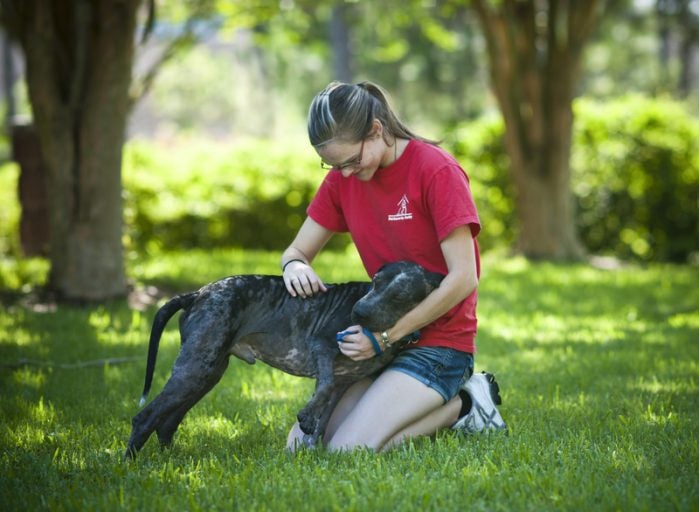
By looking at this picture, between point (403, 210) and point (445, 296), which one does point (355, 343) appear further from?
point (403, 210)

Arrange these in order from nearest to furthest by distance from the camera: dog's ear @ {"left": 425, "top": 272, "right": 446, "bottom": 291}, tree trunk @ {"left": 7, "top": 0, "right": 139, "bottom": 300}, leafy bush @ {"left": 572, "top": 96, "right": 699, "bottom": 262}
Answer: dog's ear @ {"left": 425, "top": 272, "right": 446, "bottom": 291}, tree trunk @ {"left": 7, "top": 0, "right": 139, "bottom": 300}, leafy bush @ {"left": 572, "top": 96, "right": 699, "bottom": 262}

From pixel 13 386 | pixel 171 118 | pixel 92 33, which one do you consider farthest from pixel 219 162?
pixel 171 118

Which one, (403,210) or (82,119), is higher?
(82,119)

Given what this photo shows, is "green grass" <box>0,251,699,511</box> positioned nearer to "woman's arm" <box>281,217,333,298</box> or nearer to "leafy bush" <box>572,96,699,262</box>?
"woman's arm" <box>281,217,333,298</box>

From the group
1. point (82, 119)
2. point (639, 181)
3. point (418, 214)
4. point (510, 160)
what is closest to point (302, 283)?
point (418, 214)

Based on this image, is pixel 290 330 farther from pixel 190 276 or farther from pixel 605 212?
pixel 605 212

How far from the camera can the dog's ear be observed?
386 centimetres

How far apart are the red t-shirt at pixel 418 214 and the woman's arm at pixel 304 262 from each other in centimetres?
23

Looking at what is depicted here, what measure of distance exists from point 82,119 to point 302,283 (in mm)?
5014

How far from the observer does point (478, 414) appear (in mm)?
4250

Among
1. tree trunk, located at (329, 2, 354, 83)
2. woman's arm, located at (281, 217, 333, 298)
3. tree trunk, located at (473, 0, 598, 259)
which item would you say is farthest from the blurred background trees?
tree trunk, located at (329, 2, 354, 83)

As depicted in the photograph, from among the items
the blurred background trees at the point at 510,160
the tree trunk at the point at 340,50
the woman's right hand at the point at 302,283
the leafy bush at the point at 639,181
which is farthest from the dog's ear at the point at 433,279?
the tree trunk at the point at 340,50

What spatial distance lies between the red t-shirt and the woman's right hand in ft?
1.22

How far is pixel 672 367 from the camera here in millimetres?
5844
